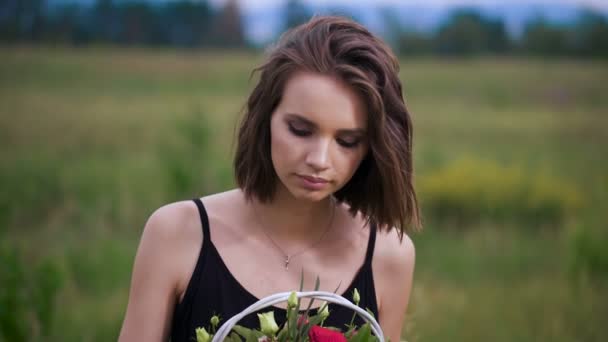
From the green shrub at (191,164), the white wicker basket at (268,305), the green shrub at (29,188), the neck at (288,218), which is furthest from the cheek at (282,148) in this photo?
the green shrub at (29,188)

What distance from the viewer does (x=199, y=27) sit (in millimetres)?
8438

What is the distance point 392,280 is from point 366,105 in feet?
1.54

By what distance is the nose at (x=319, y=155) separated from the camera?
1.45m

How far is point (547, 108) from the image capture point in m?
8.98

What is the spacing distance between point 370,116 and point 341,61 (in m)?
0.12

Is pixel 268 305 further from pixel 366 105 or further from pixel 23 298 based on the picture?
pixel 23 298

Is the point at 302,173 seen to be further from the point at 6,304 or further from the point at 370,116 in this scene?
the point at 6,304

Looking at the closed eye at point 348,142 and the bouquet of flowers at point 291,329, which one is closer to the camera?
the bouquet of flowers at point 291,329

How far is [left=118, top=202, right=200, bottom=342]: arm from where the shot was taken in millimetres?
1552

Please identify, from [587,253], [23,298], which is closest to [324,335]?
[23,298]

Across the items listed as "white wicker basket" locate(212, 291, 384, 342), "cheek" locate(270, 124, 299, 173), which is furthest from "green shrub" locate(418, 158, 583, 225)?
"white wicker basket" locate(212, 291, 384, 342)

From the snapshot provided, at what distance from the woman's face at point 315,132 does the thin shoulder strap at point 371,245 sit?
0.94 ft

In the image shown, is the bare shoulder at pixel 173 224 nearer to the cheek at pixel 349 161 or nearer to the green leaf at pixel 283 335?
the cheek at pixel 349 161

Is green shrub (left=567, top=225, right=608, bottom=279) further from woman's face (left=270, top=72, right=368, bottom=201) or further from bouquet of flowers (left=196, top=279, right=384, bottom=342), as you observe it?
bouquet of flowers (left=196, top=279, right=384, bottom=342)
